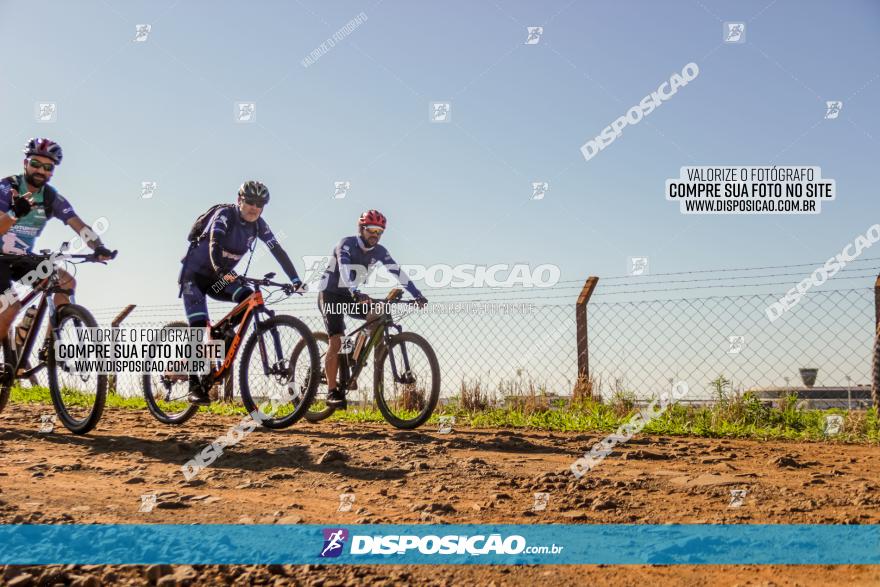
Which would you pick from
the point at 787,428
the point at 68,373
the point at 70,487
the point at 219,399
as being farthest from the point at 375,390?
the point at 219,399

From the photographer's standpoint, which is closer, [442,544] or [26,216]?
[442,544]

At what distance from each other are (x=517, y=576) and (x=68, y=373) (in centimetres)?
564

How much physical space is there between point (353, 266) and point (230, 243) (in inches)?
58.0

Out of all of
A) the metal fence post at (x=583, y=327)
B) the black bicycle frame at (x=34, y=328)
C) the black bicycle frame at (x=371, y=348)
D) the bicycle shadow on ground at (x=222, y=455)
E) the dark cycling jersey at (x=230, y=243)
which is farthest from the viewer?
the metal fence post at (x=583, y=327)

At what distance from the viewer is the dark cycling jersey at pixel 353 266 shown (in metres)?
8.14

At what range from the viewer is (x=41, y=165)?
22.8 ft

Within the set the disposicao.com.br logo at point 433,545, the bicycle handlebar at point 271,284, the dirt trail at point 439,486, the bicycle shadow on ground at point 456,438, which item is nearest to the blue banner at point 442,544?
the disposicao.com.br logo at point 433,545

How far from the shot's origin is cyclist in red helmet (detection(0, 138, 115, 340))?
6.82 metres

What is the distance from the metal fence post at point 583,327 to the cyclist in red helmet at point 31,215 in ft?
20.0

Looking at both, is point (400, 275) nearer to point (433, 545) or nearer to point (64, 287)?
point (64, 287)

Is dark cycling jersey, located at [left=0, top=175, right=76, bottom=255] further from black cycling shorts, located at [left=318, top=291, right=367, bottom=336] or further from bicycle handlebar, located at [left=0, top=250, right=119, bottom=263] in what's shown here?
black cycling shorts, located at [left=318, top=291, right=367, bottom=336]

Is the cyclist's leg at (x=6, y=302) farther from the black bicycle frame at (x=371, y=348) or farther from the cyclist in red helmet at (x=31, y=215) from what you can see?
the black bicycle frame at (x=371, y=348)

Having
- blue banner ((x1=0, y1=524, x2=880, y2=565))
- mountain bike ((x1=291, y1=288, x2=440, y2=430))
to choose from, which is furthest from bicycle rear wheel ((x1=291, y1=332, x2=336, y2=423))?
blue banner ((x1=0, y1=524, x2=880, y2=565))

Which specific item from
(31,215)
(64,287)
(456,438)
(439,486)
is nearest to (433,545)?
(439,486)
